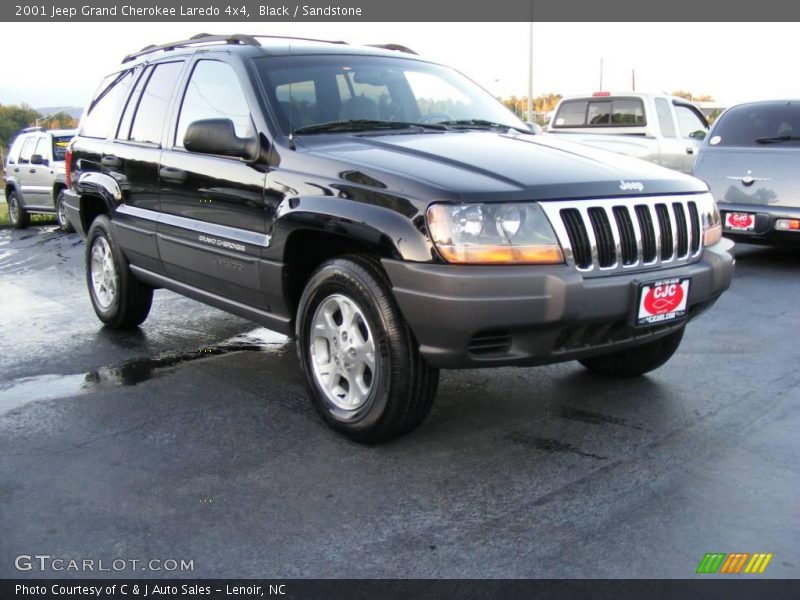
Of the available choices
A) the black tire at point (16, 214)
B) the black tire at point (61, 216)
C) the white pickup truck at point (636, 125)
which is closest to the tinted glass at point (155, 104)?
the white pickup truck at point (636, 125)

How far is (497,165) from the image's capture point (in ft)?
11.9

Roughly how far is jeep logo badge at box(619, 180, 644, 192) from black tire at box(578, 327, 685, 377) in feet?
3.46

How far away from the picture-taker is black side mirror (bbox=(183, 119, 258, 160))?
4.11 meters

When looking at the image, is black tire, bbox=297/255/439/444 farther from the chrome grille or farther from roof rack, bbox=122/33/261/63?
roof rack, bbox=122/33/261/63

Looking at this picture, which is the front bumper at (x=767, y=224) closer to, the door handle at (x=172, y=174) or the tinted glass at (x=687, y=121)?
the tinted glass at (x=687, y=121)

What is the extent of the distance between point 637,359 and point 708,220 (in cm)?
90

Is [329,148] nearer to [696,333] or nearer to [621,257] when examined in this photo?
[621,257]

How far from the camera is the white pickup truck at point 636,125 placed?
1279cm

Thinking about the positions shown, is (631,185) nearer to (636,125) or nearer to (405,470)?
(405,470)

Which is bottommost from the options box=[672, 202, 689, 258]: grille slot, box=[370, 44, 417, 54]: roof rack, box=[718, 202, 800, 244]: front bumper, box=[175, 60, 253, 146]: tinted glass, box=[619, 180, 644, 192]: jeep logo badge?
box=[718, 202, 800, 244]: front bumper

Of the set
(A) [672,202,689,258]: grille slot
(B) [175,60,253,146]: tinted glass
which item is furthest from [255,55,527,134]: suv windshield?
(A) [672,202,689,258]: grille slot

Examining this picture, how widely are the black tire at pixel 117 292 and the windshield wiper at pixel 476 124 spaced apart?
2.60 meters
